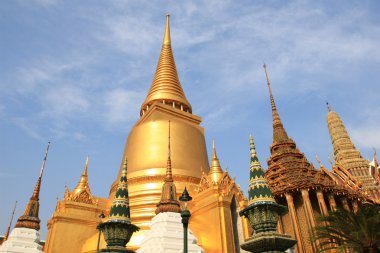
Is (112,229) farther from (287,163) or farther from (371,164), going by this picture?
(371,164)

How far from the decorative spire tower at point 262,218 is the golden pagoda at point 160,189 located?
835 centimetres

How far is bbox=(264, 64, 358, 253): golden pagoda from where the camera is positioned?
869 inches

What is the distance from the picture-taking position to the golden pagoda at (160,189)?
15719 mm

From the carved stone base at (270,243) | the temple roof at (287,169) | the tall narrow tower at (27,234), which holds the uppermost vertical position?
the temple roof at (287,169)

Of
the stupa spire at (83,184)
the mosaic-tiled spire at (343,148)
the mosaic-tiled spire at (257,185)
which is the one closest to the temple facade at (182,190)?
the stupa spire at (83,184)

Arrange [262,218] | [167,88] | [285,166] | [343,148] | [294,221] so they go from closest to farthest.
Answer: [262,218], [294,221], [285,166], [167,88], [343,148]

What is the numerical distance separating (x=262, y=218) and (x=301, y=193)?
731 inches

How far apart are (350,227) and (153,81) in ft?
66.8

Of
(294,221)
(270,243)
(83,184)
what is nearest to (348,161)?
(294,221)

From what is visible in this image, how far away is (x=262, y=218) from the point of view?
5.52m

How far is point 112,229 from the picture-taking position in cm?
726

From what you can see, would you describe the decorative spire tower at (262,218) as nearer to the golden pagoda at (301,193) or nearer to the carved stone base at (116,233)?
the carved stone base at (116,233)

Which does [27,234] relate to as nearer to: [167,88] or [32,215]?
[32,215]

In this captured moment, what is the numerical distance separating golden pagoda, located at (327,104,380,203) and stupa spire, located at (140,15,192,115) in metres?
16.3
